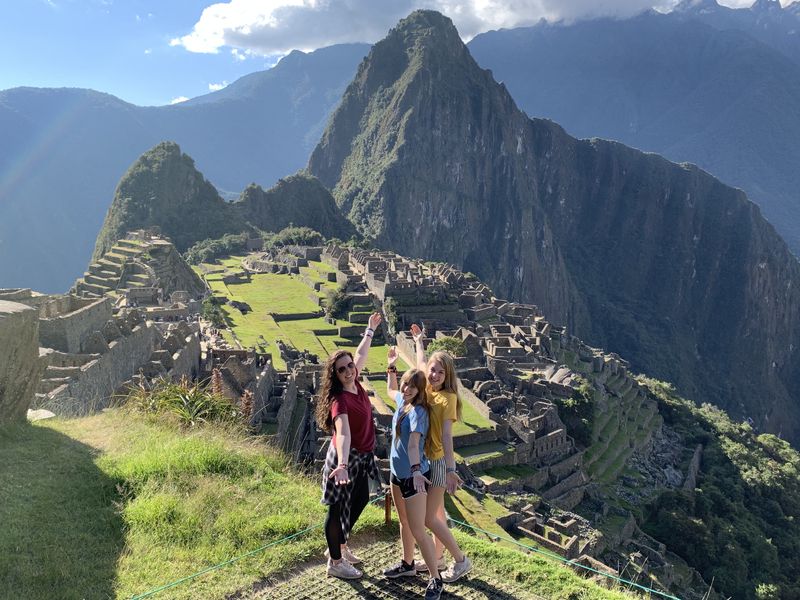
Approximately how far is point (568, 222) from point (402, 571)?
16453 cm

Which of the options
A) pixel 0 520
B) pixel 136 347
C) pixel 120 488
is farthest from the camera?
pixel 136 347

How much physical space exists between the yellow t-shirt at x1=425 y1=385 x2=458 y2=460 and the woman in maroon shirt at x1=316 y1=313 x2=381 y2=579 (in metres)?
0.52

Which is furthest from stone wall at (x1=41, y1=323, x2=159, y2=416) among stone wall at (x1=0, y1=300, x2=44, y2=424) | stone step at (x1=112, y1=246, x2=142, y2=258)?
stone step at (x1=112, y1=246, x2=142, y2=258)

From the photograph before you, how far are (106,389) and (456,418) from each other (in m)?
12.4

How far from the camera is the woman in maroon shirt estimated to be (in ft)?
17.4

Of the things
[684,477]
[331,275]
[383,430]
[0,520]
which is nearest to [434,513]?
[0,520]

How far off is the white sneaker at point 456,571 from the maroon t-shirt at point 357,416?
47.1 inches

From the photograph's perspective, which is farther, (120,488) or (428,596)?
(120,488)

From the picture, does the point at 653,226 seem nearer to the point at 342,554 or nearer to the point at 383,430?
the point at 383,430

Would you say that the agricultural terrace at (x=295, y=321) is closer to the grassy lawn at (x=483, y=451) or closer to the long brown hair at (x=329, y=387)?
the grassy lawn at (x=483, y=451)

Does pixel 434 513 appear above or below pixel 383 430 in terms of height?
above

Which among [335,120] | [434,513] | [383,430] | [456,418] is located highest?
[335,120]

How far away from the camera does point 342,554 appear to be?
5574 millimetres

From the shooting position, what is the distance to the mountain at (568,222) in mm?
119188
